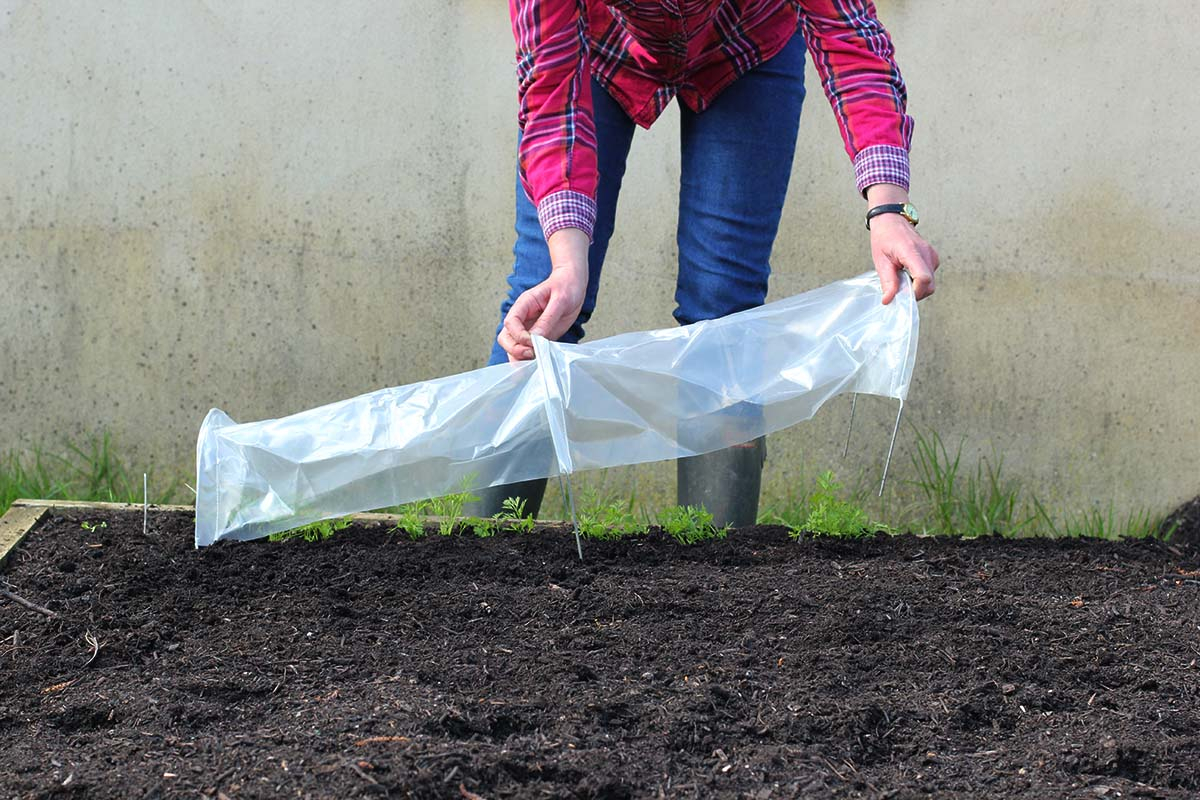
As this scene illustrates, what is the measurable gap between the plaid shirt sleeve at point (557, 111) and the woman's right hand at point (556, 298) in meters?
0.03

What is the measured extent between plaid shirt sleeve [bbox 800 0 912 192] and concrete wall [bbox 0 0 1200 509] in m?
1.22

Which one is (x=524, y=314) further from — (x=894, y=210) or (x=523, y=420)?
(x=894, y=210)

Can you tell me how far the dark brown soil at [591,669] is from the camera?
1220 mm

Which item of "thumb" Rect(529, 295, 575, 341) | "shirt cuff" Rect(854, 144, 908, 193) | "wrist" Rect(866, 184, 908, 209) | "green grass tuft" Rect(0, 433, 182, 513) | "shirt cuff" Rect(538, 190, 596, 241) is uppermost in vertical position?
"shirt cuff" Rect(854, 144, 908, 193)

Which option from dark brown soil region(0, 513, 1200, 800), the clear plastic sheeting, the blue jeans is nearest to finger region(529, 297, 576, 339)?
the clear plastic sheeting

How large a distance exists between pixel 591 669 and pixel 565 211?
2.40 ft

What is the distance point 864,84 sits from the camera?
73.5 inches

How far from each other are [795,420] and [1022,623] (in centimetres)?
50

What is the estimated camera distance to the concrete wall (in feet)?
10.1

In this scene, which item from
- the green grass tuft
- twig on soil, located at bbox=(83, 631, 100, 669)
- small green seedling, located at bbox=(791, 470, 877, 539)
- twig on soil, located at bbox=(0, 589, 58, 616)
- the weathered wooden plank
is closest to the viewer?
twig on soil, located at bbox=(83, 631, 100, 669)

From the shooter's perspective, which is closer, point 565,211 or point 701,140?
point 565,211

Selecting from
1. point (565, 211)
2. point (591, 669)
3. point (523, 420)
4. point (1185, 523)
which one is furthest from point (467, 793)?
point (1185, 523)

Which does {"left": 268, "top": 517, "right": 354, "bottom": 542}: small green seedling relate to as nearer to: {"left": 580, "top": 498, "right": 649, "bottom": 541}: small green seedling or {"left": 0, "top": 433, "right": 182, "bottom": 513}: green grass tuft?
{"left": 580, "top": 498, "right": 649, "bottom": 541}: small green seedling

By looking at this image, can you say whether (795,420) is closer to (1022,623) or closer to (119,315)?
(1022,623)
